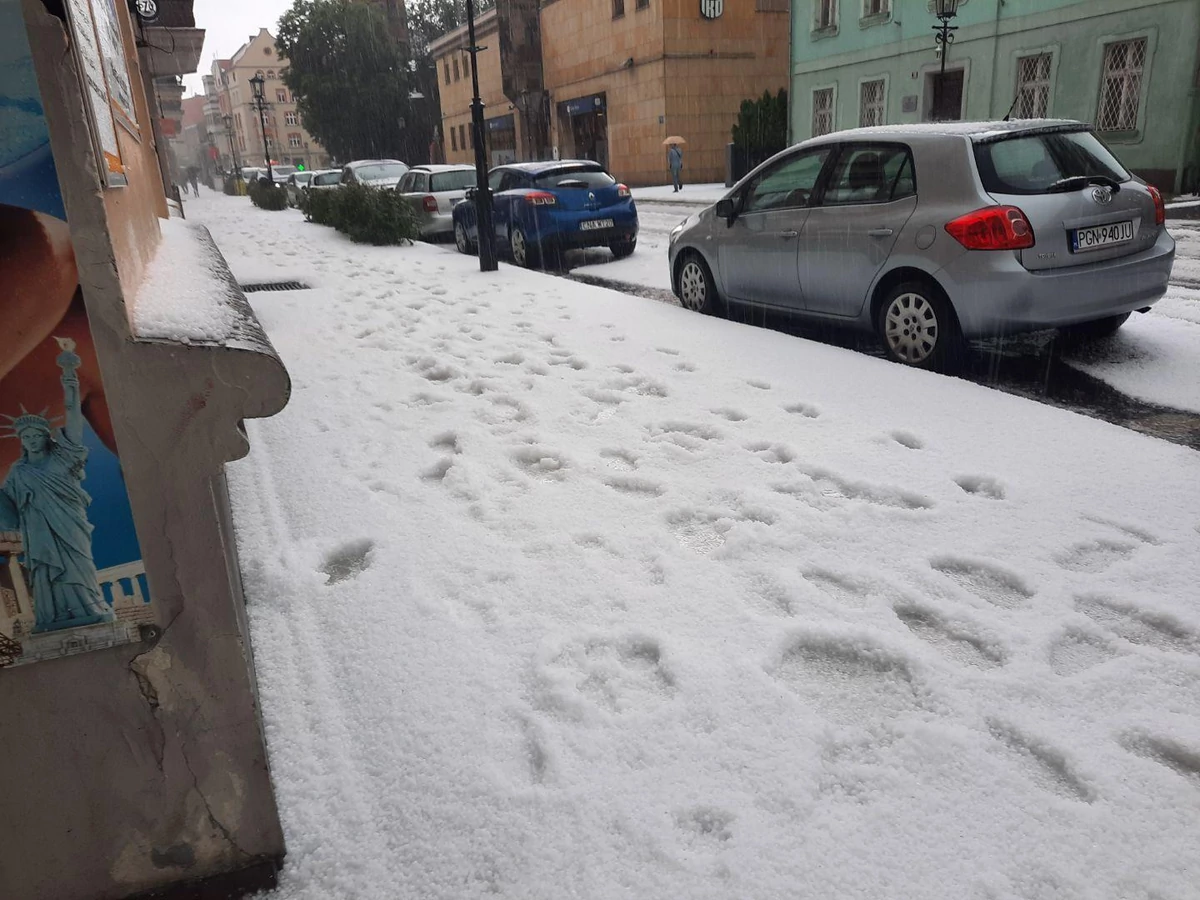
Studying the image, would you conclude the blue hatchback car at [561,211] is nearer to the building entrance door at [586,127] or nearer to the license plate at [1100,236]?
the license plate at [1100,236]

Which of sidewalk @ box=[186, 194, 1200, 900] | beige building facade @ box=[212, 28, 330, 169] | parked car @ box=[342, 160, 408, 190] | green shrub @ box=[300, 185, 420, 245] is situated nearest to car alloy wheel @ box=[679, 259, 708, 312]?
sidewalk @ box=[186, 194, 1200, 900]

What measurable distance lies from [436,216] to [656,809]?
14.4 meters

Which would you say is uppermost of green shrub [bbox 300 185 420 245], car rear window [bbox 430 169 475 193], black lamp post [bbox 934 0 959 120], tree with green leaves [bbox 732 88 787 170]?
black lamp post [bbox 934 0 959 120]

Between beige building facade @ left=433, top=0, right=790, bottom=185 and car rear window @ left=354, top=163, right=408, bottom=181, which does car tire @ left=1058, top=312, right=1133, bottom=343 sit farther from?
beige building facade @ left=433, top=0, right=790, bottom=185

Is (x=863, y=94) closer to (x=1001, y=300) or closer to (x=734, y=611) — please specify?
(x=1001, y=300)

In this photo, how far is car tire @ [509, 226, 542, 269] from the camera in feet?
37.5

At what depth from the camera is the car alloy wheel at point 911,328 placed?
5.43 meters

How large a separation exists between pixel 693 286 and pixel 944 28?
50.3 feet

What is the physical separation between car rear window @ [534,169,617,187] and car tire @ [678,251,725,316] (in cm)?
414

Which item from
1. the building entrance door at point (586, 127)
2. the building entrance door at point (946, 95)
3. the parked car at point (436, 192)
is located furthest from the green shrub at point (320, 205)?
the building entrance door at point (586, 127)

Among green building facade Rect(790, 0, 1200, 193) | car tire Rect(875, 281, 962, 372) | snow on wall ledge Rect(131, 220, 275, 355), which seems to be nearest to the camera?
snow on wall ledge Rect(131, 220, 275, 355)

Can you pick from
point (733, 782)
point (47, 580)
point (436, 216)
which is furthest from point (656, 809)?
point (436, 216)

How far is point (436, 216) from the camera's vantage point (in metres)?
15.1

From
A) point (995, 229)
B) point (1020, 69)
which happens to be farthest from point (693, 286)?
point (1020, 69)
